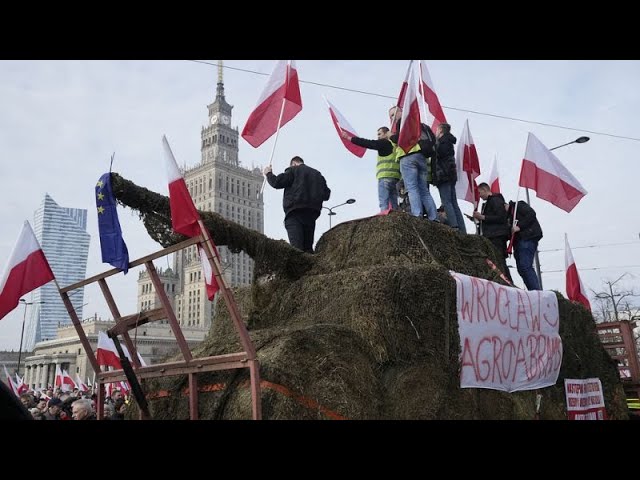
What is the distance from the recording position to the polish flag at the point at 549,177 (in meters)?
11.0

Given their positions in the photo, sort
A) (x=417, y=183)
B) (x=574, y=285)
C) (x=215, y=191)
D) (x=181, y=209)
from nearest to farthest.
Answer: (x=181, y=209)
(x=417, y=183)
(x=574, y=285)
(x=215, y=191)

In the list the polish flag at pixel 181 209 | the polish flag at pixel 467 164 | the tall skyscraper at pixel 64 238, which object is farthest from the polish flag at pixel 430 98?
the tall skyscraper at pixel 64 238

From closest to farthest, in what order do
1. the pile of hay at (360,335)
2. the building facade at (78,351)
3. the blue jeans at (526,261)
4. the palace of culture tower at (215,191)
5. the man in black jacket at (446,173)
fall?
the pile of hay at (360,335) → the man in black jacket at (446,173) → the blue jeans at (526,261) → the building facade at (78,351) → the palace of culture tower at (215,191)

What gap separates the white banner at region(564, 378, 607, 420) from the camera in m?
7.81

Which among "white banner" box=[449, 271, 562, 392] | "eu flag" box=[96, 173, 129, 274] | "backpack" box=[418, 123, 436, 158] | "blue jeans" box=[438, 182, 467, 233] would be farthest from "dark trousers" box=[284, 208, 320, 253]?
"eu flag" box=[96, 173, 129, 274]

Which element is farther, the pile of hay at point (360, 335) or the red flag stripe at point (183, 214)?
Result: the red flag stripe at point (183, 214)

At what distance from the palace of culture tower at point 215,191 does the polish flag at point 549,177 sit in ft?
324

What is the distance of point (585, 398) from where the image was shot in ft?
27.1

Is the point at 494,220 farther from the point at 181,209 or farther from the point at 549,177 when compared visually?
the point at 181,209

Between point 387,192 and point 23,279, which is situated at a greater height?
point 387,192

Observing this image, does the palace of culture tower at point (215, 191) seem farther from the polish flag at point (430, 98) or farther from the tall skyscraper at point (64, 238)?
the polish flag at point (430, 98)

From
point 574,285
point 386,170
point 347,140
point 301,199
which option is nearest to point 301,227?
point 301,199

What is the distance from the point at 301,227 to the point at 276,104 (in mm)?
2170

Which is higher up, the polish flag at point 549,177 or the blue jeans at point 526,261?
the polish flag at point 549,177
